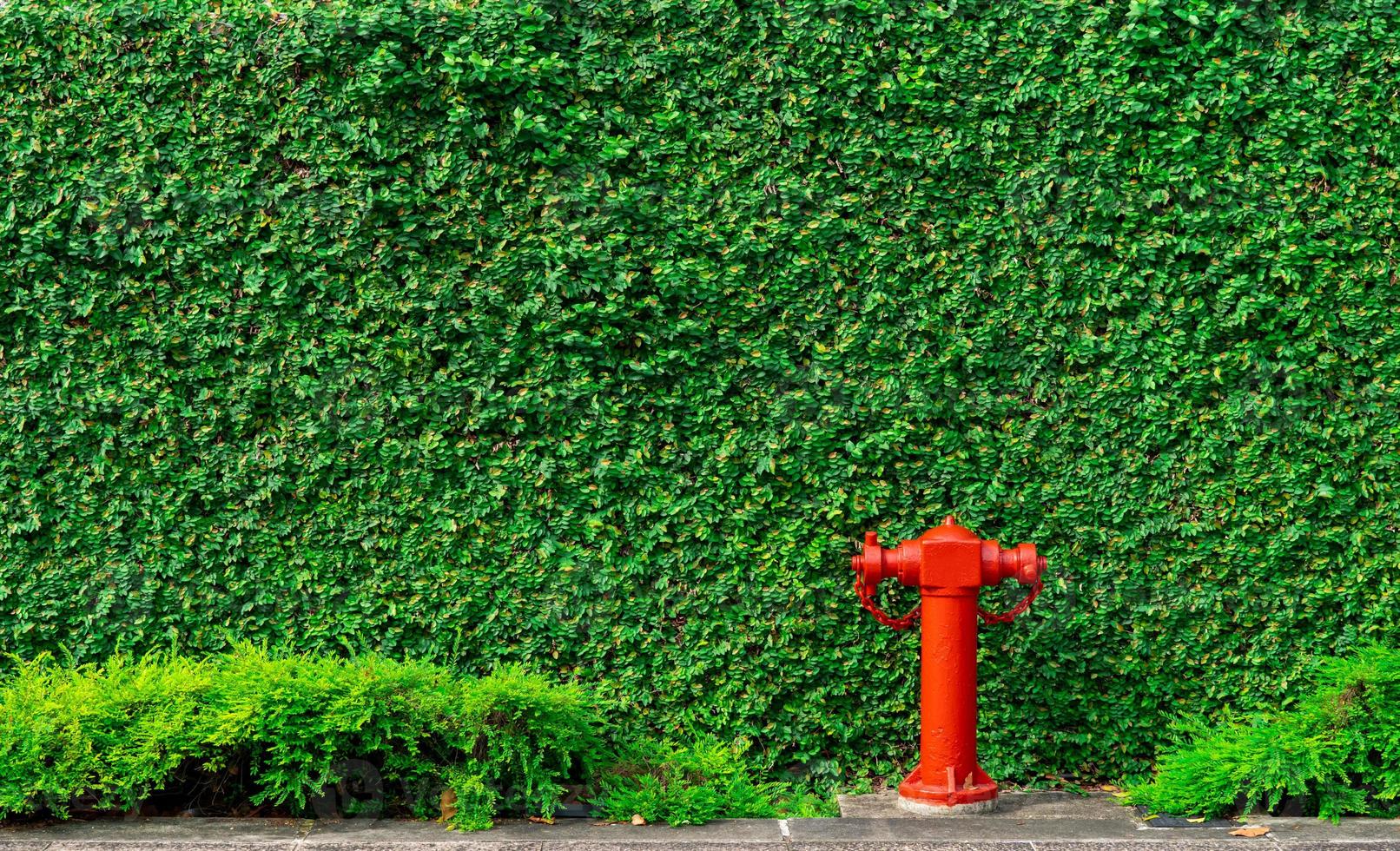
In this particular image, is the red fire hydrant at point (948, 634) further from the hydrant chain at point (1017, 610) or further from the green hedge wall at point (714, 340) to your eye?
the green hedge wall at point (714, 340)

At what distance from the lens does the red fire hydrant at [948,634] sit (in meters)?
4.38

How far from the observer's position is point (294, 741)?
431 centimetres

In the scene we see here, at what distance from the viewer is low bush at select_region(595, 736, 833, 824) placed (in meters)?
4.42

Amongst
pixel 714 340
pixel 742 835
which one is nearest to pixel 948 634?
pixel 742 835

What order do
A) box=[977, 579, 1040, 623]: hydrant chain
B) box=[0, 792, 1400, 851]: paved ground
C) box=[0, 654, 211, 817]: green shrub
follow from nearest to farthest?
1. box=[0, 792, 1400, 851]: paved ground
2. box=[0, 654, 211, 817]: green shrub
3. box=[977, 579, 1040, 623]: hydrant chain

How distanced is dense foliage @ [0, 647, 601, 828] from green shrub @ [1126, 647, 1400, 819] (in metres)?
2.09

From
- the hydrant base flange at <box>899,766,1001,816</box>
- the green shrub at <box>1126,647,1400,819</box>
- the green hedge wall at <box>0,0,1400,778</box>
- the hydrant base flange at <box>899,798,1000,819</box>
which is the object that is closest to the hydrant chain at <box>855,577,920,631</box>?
the green hedge wall at <box>0,0,1400,778</box>

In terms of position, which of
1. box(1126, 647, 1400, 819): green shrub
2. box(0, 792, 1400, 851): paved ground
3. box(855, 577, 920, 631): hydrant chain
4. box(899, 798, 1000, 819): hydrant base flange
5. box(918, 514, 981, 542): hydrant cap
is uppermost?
box(918, 514, 981, 542): hydrant cap

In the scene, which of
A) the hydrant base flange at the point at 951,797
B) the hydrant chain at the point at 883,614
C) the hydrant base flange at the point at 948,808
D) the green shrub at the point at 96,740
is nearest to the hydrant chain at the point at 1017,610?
the hydrant chain at the point at 883,614

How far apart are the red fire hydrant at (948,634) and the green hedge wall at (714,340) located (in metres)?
0.39

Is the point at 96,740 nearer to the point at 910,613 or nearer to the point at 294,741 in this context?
the point at 294,741

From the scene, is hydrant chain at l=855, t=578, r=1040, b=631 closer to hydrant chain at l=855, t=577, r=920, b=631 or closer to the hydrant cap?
hydrant chain at l=855, t=577, r=920, b=631

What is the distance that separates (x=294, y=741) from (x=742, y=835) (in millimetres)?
1511

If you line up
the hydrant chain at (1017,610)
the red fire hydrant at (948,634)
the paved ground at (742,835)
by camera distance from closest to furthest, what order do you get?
the paved ground at (742,835) < the red fire hydrant at (948,634) < the hydrant chain at (1017,610)
